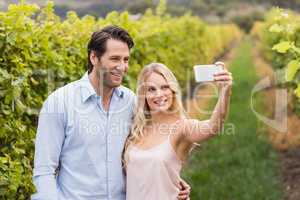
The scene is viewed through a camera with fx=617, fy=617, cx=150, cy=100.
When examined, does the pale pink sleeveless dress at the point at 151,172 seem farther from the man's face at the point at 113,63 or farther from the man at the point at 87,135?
the man's face at the point at 113,63

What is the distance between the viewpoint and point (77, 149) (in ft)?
11.3

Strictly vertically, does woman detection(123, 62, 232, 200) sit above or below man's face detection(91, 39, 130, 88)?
below

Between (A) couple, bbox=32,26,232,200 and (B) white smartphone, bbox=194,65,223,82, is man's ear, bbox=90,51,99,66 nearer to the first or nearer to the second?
(A) couple, bbox=32,26,232,200

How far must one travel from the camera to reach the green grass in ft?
24.5

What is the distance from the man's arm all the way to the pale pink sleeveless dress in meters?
0.44

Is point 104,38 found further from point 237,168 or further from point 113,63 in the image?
point 237,168

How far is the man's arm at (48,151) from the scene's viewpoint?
130 inches

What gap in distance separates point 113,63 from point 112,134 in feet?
1.32

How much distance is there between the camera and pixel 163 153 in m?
3.59

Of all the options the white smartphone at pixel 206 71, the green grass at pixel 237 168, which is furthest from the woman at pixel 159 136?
the green grass at pixel 237 168

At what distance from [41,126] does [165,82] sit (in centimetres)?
84

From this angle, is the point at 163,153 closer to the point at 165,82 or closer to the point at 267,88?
the point at 165,82

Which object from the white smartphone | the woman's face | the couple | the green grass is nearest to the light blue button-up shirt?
the couple

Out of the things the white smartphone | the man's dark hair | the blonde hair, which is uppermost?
the man's dark hair
